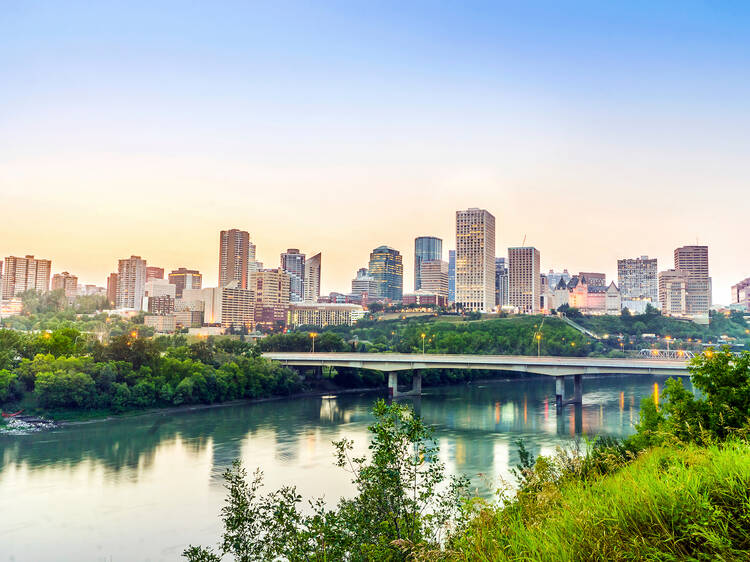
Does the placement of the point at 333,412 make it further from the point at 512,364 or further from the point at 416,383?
the point at 512,364

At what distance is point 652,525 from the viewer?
485cm

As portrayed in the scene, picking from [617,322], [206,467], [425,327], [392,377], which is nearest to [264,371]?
[392,377]

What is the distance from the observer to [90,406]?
51406 mm

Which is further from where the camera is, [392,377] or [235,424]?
[392,377]

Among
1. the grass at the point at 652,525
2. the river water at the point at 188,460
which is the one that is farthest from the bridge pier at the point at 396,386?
the grass at the point at 652,525

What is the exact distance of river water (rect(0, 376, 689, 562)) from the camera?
2483cm

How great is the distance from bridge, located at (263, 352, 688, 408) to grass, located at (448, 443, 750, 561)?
5746 cm

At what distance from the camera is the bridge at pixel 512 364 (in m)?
59.3

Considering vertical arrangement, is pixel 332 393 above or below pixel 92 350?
below

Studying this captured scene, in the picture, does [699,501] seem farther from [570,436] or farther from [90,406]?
[90,406]

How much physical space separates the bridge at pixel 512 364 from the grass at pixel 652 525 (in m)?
57.5

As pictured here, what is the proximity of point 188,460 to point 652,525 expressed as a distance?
37492 mm

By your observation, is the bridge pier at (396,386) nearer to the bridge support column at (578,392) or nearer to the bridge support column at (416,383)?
the bridge support column at (416,383)

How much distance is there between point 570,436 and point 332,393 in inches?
1475
